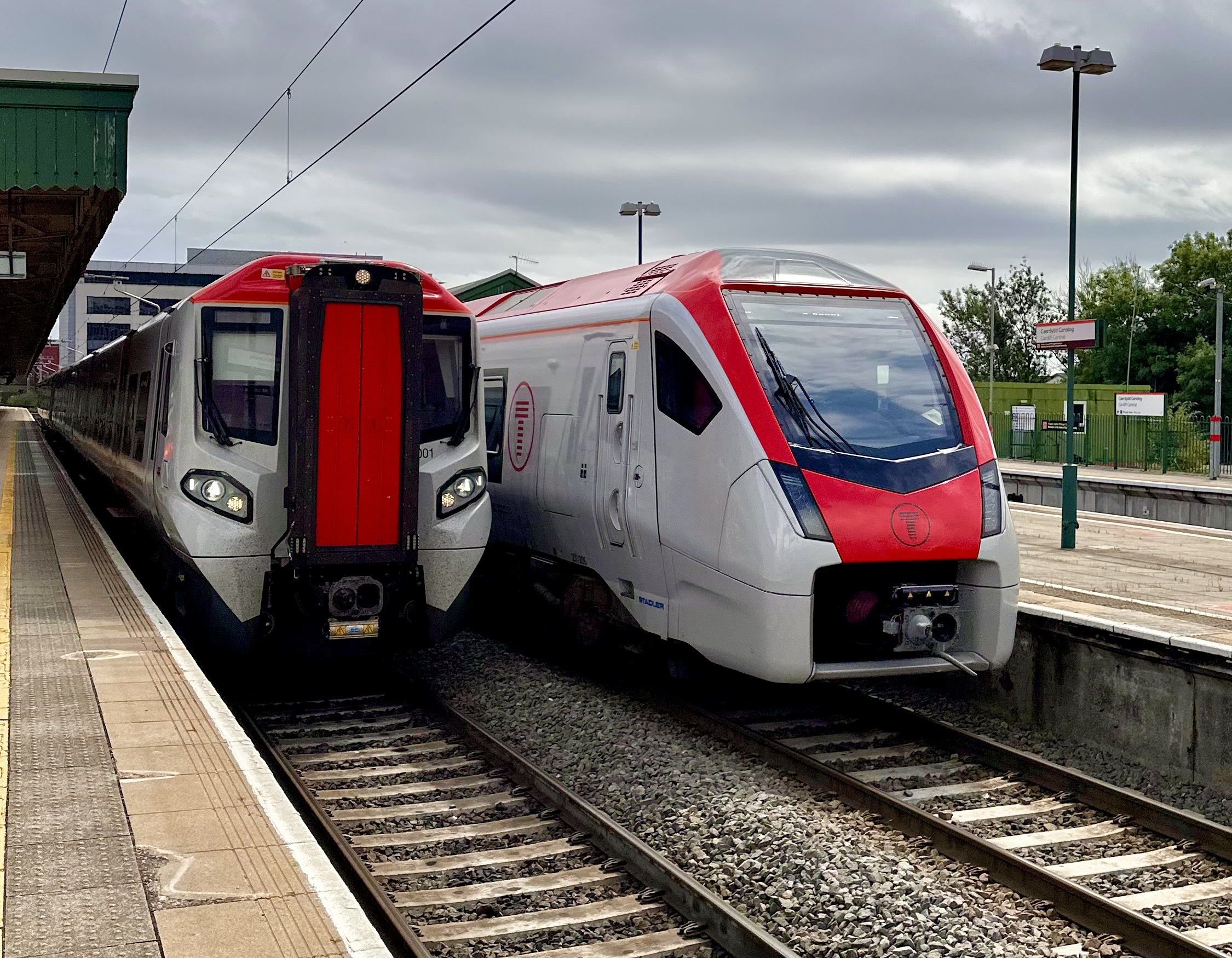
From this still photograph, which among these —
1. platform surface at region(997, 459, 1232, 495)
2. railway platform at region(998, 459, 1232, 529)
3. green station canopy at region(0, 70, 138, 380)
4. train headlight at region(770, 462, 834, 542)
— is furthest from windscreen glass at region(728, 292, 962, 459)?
platform surface at region(997, 459, 1232, 495)

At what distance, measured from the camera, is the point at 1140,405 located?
36.6 meters

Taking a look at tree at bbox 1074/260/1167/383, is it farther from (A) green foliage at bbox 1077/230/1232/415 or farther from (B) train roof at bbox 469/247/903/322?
(B) train roof at bbox 469/247/903/322

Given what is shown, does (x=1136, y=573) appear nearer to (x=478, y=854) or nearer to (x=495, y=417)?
(x=495, y=417)

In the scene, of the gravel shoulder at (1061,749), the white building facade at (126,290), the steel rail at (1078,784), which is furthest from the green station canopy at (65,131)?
the white building facade at (126,290)

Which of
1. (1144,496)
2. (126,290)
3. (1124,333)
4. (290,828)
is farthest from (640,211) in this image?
(126,290)

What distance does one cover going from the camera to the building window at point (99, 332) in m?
103

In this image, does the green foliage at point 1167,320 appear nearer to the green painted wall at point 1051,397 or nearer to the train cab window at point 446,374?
the green painted wall at point 1051,397

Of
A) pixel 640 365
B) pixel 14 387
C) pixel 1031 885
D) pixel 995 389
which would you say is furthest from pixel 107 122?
pixel 14 387

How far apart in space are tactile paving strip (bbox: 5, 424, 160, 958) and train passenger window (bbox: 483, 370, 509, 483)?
4.81 m

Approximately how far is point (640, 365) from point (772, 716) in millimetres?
2800

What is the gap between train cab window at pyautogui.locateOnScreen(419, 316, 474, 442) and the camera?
382 inches

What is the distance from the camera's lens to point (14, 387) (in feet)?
401

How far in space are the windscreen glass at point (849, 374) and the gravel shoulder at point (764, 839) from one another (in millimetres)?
2268

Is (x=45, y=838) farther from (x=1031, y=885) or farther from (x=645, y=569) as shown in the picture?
(x=645, y=569)
